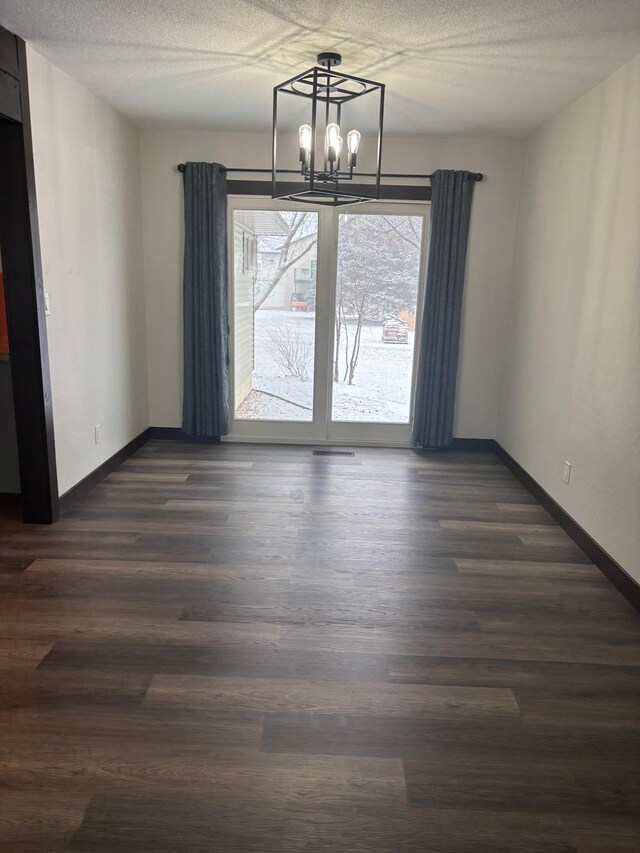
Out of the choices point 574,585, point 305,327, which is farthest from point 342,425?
point 574,585

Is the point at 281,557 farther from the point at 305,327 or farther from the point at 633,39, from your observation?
the point at 633,39

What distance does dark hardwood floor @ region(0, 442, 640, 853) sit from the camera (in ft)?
5.48

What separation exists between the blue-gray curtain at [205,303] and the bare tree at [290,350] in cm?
41

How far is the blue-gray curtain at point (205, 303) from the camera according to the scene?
15.7 feet

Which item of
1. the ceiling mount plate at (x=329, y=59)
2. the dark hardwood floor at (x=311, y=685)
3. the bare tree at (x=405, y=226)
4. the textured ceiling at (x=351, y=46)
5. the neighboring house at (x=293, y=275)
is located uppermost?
the textured ceiling at (x=351, y=46)

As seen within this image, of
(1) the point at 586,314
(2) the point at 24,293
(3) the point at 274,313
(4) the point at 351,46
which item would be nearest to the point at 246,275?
(3) the point at 274,313

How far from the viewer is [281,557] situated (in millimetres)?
3191

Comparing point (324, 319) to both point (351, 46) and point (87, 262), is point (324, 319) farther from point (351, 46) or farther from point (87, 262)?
point (351, 46)

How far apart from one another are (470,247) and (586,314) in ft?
5.57

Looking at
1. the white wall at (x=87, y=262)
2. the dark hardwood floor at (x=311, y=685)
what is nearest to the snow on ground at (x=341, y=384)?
the white wall at (x=87, y=262)

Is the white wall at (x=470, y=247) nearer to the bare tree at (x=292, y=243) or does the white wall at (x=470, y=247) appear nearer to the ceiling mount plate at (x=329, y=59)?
the bare tree at (x=292, y=243)

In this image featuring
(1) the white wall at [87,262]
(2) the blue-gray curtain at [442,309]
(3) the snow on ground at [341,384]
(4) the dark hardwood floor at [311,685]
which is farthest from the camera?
(3) the snow on ground at [341,384]

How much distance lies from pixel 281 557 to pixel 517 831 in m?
1.76

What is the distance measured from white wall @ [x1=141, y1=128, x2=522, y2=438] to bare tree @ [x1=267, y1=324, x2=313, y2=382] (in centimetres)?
82
